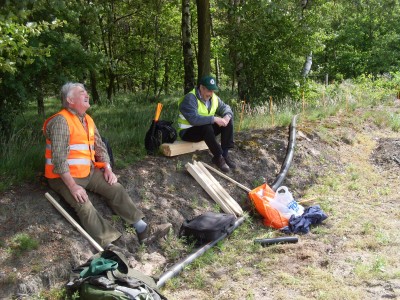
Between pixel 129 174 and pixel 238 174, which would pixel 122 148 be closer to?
pixel 129 174

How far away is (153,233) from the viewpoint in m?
4.89

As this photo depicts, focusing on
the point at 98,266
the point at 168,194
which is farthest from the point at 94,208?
the point at 168,194

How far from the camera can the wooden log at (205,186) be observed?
5.79 metres

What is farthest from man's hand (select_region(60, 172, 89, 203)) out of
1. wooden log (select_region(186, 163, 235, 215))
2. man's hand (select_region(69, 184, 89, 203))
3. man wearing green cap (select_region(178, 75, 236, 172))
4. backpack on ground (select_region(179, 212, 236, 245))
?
man wearing green cap (select_region(178, 75, 236, 172))

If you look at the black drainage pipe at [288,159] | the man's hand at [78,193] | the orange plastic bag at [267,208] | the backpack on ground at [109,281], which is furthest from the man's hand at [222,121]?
the backpack on ground at [109,281]

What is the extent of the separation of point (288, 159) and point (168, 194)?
253 cm

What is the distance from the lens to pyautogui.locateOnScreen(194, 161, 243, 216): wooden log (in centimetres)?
581

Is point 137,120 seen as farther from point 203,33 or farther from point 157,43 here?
point 157,43

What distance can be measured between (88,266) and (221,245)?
1.72 m

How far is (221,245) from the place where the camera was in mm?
5023

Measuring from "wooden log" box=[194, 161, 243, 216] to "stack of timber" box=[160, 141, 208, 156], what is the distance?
0.35 meters

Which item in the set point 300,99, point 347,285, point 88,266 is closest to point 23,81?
point 88,266

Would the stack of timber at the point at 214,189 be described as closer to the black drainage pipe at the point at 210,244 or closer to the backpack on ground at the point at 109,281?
the black drainage pipe at the point at 210,244

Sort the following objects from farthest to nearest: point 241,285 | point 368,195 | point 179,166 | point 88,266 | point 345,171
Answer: point 345,171 → point 368,195 → point 179,166 → point 241,285 → point 88,266
